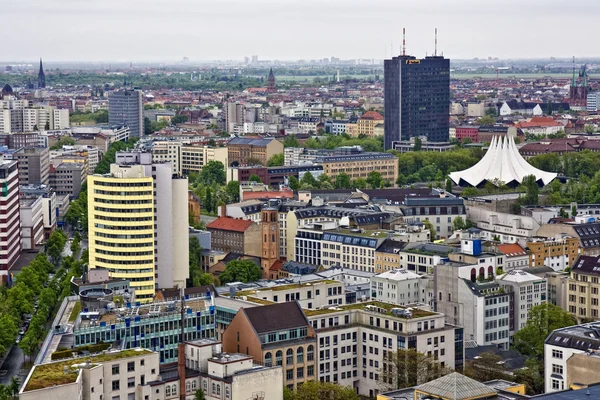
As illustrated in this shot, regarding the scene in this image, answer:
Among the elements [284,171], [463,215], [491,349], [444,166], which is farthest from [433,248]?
[444,166]

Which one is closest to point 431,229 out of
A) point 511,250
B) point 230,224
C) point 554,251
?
point 230,224

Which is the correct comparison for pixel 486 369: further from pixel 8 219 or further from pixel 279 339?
pixel 8 219

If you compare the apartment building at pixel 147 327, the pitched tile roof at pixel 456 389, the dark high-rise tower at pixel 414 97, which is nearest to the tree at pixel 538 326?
the apartment building at pixel 147 327

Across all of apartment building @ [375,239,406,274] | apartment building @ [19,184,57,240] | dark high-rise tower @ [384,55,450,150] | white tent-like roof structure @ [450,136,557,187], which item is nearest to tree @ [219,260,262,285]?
apartment building @ [375,239,406,274]

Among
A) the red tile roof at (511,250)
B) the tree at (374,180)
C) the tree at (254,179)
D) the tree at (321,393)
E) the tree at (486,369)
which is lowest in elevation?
the tree at (486,369)

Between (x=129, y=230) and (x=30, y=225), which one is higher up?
(x=129, y=230)

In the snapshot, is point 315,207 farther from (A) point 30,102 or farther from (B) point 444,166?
(A) point 30,102

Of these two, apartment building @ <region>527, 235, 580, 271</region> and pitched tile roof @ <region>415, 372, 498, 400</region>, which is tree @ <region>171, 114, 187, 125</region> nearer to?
apartment building @ <region>527, 235, 580, 271</region>

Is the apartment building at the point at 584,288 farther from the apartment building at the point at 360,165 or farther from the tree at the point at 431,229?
the apartment building at the point at 360,165
